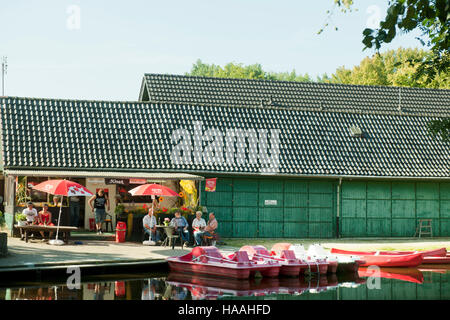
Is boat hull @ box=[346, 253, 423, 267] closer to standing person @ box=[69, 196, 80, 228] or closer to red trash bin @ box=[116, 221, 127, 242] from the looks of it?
red trash bin @ box=[116, 221, 127, 242]

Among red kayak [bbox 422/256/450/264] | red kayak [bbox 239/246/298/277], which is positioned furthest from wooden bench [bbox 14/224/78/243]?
red kayak [bbox 422/256/450/264]

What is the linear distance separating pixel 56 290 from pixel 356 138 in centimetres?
1913

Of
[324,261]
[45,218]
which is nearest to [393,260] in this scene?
[324,261]

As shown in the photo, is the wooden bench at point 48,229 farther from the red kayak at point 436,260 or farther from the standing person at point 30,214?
the red kayak at point 436,260

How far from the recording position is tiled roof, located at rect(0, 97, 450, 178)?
91.8 ft

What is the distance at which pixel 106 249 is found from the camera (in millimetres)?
22078

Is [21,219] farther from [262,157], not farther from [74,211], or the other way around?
[262,157]

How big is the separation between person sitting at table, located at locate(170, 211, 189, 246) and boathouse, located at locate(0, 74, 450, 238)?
2.77 m

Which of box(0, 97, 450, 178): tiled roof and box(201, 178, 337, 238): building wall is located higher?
box(0, 97, 450, 178): tiled roof

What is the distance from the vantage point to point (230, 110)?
32.0m

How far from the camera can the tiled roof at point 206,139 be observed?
28.0 m

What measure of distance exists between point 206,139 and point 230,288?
13.6 meters
